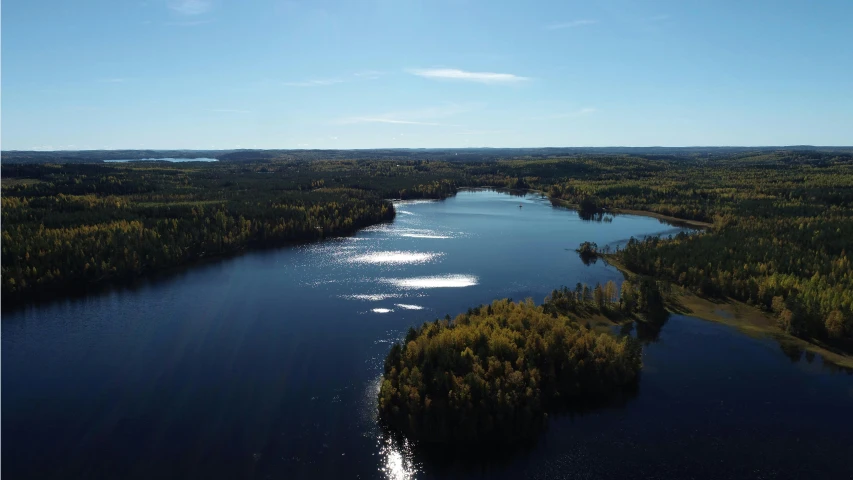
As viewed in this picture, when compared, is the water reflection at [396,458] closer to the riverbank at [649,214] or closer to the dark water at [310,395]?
the dark water at [310,395]

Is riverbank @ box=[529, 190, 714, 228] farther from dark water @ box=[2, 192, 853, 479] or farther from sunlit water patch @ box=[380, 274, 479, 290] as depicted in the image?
sunlit water patch @ box=[380, 274, 479, 290]

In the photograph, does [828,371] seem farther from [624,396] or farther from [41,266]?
[41,266]

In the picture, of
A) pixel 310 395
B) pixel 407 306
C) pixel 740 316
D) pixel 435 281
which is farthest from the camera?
pixel 435 281

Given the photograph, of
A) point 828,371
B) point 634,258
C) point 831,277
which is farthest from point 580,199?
point 828,371

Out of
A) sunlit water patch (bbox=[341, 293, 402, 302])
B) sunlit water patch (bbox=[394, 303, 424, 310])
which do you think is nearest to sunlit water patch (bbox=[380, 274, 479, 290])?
sunlit water patch (bbox=[341, 293, 402, 302])

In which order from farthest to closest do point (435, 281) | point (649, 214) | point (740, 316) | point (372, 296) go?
point (649, 214) < point (435, 281) < point (372, 296) < point (740, 316)

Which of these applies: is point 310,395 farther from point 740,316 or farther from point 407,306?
point 740,316

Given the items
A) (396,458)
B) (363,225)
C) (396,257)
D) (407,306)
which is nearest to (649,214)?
(363,225)
